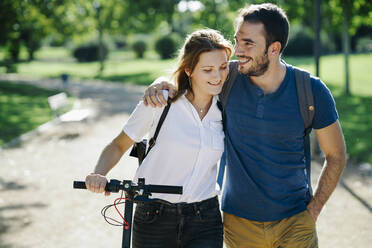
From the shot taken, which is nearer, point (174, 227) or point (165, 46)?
point (174, 227)

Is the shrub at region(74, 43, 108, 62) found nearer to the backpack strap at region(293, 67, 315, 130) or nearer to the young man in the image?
the young man

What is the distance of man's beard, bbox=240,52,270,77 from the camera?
2945mm

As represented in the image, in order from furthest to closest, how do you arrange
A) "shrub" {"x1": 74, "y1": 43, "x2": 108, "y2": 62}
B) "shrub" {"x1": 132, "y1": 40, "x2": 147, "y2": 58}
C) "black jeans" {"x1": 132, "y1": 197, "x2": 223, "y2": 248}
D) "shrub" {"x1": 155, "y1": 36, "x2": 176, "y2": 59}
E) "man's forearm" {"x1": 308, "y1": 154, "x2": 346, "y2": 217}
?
1. "shrub" {"x1": 132, "y1": 40, "x2": 147, "y2": 58}
2. "shrub" {"x1": 74, "y1": 43, "x2": 108, "y2": 62}
3. "shrub" {"x1": 155, "y1": 36, "x2": 176, "y2": 59}
4. "man's forearm" {"x1": 308, "y1": 154, "x2": 346, "y2": 217}
5. "black jeans" {"x1": 132, "y1": 197, "x2": 223, "y2": 248}

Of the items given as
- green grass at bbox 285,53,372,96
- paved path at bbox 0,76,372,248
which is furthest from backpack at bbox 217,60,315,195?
green grass at bbox 285,53,372,96

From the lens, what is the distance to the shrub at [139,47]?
4678cm

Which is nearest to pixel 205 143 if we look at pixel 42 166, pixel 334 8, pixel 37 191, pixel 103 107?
pixel 37 191

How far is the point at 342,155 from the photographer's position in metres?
2.93

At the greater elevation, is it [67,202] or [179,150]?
[179,150]

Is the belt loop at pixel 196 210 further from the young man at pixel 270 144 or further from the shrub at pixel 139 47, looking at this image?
the shrub at pixel 139 47

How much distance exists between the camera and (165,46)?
135 feet

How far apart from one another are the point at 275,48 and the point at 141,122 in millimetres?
972

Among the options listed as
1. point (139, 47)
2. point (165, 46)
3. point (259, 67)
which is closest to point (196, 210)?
point (259, 67)

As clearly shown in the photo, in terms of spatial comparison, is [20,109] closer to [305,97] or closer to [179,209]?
[179,209]

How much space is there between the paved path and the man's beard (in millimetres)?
2902
